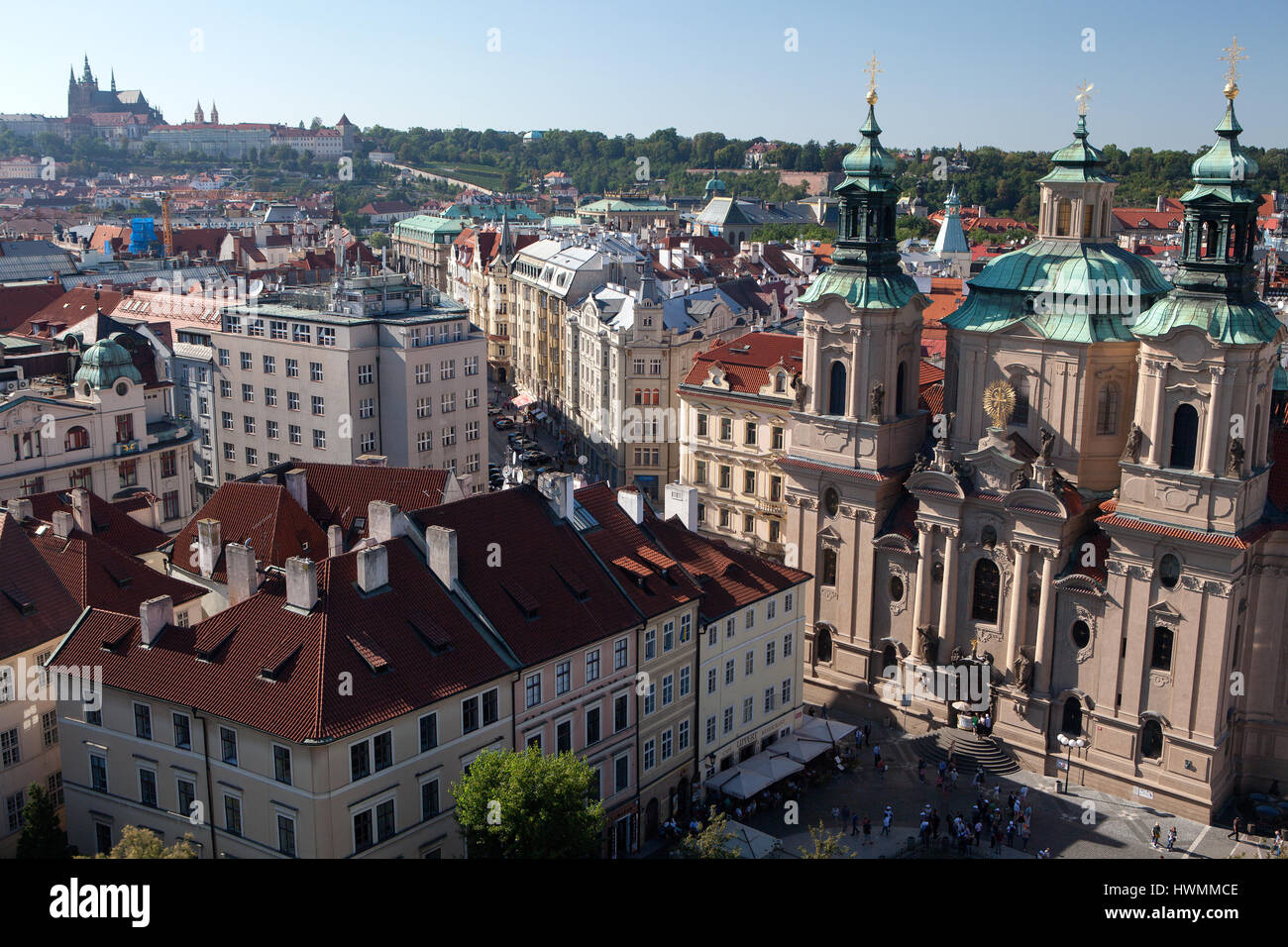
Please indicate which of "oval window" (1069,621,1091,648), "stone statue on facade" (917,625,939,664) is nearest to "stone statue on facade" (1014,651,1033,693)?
"oval window" (1069,621,1091,648)

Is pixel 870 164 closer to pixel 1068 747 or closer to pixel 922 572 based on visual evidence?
pixel 922 572

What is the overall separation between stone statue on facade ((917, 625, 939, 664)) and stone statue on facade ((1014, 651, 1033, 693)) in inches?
174

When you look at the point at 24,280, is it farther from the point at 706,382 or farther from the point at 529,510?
the point at 529,510

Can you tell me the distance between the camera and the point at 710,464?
86375 millimetres

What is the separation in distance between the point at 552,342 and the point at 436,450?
45.0 m

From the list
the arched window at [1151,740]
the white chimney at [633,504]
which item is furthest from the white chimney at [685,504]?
the arched window at [1151,740]

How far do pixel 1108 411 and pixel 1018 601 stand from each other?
9.93m

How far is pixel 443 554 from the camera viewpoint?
48.0 meters

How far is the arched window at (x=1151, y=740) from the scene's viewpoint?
188 feet

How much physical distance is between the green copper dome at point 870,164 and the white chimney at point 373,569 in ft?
106

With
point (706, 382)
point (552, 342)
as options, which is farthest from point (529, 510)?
point (552, 342)

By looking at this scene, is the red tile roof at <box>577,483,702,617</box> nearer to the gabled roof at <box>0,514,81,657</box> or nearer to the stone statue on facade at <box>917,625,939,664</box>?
the stone statue on facade at <box>917,625,939,664</box>

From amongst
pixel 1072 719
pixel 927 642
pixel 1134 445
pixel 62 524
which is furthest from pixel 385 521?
pixel 1072 719
